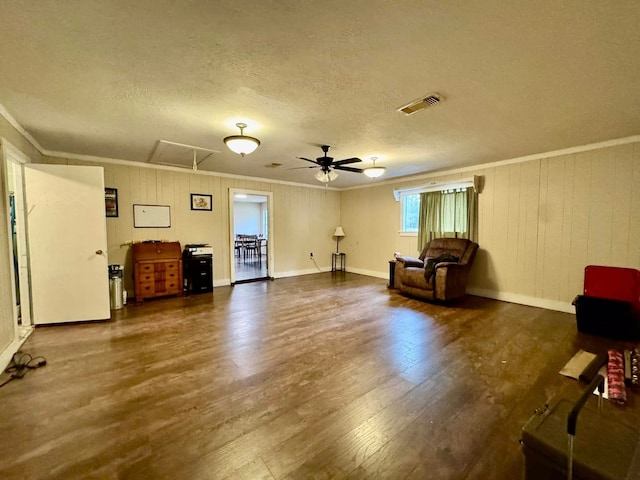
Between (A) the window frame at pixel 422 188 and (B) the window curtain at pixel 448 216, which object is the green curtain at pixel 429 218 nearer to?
(B) the window curtain at pixel 448 216

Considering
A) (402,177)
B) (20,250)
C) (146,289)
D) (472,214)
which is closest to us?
(20,250)

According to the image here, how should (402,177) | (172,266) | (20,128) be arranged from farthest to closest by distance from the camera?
(402,177)
(172,266)
(20,128)

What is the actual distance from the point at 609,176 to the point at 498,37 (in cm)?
348

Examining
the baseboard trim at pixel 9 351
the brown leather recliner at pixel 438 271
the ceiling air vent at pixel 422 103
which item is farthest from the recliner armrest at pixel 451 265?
the baseboard trim at pixel 9 351

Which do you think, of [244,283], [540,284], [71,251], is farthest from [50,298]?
[540,284]

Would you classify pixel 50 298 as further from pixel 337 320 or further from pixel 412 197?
pixel 412 197

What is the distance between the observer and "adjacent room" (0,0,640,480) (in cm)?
154

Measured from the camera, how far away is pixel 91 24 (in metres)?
1.57

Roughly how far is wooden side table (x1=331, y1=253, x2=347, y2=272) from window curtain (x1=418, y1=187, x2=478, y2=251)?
2.48m

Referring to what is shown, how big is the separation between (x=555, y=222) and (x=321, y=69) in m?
4.27

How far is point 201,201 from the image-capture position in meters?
5.68

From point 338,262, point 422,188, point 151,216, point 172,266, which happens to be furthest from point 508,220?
point 151,216

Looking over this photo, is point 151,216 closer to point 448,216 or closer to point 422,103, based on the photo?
point 422,103

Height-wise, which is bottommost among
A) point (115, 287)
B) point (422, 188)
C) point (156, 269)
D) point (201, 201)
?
point (115, 287)
